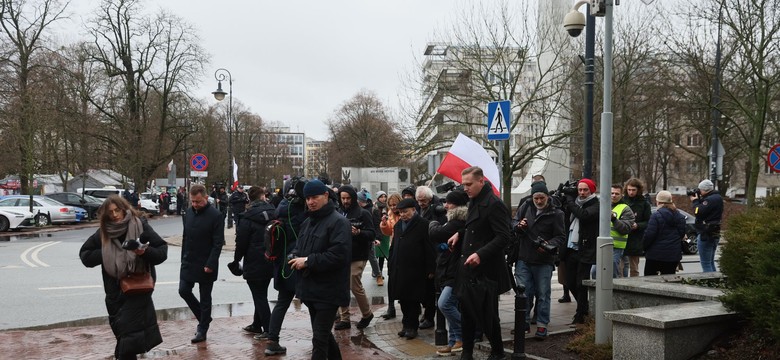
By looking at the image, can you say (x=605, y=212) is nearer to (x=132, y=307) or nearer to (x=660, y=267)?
(x=660, y=267)

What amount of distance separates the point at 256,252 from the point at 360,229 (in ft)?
4.23

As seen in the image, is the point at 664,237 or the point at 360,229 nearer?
the point at 360,229

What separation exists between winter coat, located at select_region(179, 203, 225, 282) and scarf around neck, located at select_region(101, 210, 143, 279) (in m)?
1.75

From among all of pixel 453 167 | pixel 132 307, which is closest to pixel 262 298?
pixel 132 307

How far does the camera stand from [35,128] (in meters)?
31.4

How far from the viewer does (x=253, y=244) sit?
7.54 metres

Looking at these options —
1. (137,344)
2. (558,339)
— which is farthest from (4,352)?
(558,339)

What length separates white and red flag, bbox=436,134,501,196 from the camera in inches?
328

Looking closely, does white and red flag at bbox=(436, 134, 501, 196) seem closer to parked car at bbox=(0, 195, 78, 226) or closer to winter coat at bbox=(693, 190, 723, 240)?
winter coat at bbox=(693, 190, 723, 240)

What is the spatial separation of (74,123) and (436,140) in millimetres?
25073

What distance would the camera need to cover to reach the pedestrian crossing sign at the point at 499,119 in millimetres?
9320

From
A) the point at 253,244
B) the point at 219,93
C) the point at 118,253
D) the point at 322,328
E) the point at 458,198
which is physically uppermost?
the point at 219,93

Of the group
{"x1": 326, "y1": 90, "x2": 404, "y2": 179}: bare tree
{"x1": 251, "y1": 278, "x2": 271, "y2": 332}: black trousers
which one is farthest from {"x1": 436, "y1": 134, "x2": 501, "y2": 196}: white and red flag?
{"x1": 326, "y1": 90, "x2": 404, "y2": 179}: bare tree

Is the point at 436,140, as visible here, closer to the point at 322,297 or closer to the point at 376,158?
the point at 322,297
